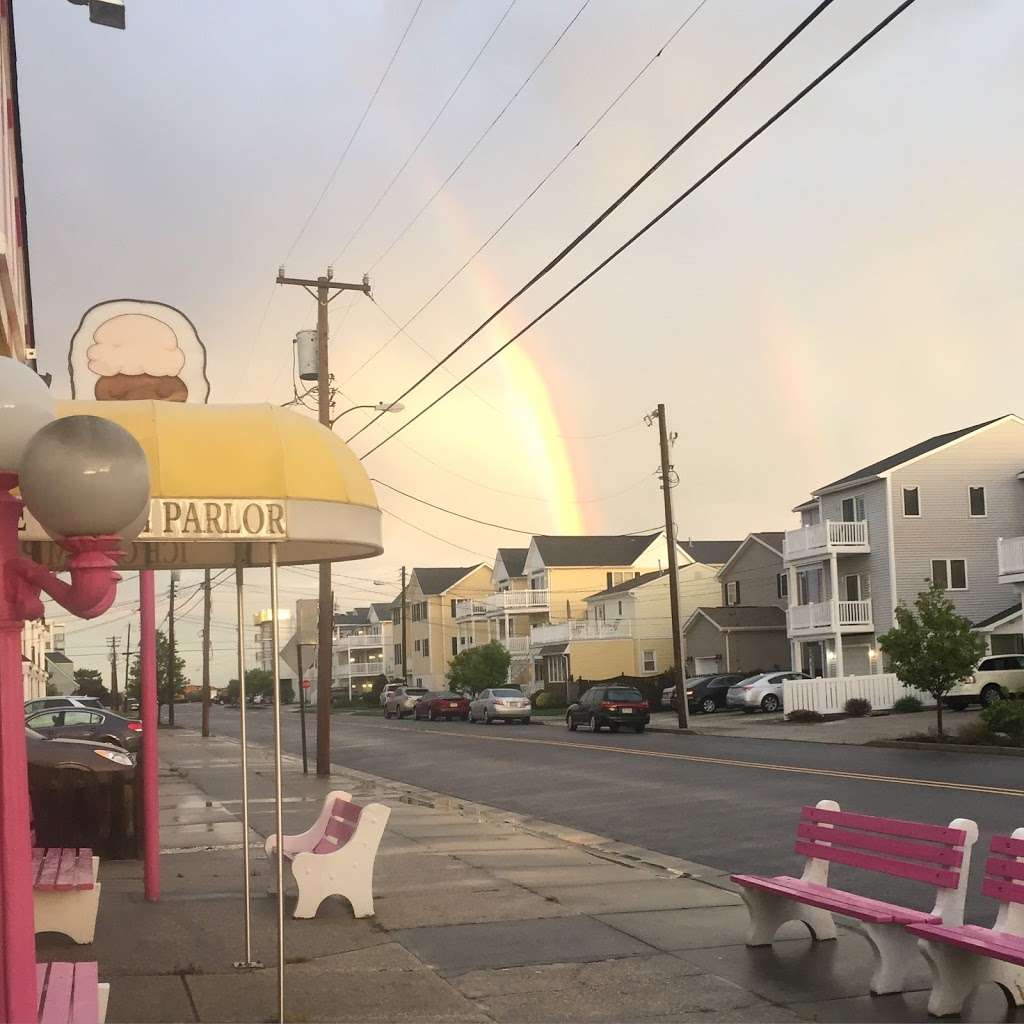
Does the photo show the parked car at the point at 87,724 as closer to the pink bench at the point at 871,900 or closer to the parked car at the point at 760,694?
the pink bench at the point at 871,900

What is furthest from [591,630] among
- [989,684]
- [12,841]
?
[12,841]

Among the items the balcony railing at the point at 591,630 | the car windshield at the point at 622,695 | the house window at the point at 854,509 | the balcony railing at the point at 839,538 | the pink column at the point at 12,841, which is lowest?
the car windshield at the point at 622,695

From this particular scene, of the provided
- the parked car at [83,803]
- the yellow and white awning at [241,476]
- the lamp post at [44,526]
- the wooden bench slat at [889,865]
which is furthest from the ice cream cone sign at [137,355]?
the wooden bench slat at [889,865]

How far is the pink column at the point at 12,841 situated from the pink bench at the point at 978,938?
454 centimetres

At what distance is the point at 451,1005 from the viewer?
7113 millimetres

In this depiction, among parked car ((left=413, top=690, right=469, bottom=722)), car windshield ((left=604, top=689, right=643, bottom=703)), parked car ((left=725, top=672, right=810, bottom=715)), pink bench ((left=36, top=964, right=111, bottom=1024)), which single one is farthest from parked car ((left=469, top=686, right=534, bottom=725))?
pink bench ((left=36, top=964, right=111, bottom=1024))

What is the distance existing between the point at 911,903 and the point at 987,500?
4584 centimetres

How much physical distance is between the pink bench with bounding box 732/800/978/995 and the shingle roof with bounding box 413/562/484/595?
318ft

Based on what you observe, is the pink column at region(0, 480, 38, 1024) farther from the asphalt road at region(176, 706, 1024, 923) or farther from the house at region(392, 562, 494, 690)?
the house at region(392, 562, 494, 690)

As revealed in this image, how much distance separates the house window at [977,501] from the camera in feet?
175

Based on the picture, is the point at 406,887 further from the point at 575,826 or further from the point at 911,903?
the point at 575,826

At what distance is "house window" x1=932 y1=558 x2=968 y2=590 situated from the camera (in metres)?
52.6

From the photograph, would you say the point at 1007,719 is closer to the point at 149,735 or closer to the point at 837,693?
the point at 837,693

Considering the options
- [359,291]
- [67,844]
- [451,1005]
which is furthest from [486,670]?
[451,1005]
